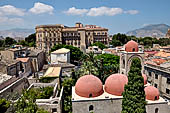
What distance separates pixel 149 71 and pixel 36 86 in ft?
79.6

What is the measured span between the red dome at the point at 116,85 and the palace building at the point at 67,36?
5820cm

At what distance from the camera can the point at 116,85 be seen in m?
18.4

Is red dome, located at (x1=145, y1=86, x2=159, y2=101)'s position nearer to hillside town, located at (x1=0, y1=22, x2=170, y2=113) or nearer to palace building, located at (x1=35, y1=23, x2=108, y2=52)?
hillside town, located at (x1=0, y1=22, x2=170, y2=113)

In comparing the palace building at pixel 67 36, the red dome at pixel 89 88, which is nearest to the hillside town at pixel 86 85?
the red dome at pixel 89 88

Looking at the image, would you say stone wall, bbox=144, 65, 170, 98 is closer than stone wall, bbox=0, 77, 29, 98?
No

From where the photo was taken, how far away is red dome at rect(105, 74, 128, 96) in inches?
719

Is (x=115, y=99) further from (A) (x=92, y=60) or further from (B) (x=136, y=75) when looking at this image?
(A) (x=92, y=60)

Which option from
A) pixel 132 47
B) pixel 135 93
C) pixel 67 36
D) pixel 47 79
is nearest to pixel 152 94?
pixel 135 93

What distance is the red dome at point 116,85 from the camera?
1827 centimetres

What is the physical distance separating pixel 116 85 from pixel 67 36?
2519 inches

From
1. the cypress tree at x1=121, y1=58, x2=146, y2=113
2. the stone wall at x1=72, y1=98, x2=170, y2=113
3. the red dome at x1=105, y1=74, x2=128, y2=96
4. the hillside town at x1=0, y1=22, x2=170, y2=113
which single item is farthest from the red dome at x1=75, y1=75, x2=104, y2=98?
the cypress tree at x1=121, y1=58, x2=146, y2=113

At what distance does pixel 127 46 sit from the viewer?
2298 cm

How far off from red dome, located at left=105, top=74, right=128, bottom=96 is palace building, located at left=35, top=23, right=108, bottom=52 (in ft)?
191

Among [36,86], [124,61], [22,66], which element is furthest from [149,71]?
[22,66]
